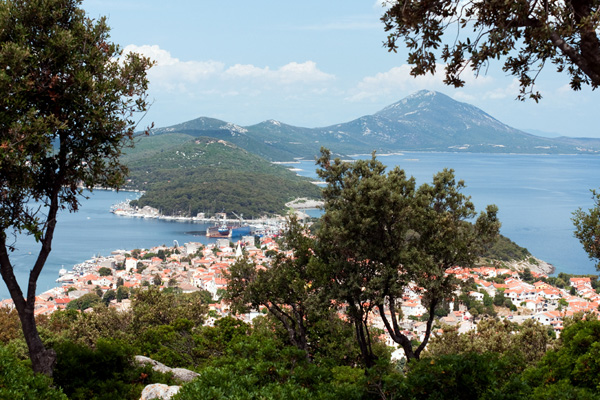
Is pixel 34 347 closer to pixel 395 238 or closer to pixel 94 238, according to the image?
pixel 395 238

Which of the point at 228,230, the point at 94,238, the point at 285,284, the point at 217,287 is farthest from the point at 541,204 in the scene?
the point at 285,284

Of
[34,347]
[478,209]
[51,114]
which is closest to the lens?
[51,114]

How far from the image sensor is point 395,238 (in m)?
7.61

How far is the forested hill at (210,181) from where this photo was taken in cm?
9650

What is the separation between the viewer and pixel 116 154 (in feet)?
18.4

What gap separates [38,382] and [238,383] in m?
1.70

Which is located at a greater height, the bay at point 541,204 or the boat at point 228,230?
the bay at point 541,204

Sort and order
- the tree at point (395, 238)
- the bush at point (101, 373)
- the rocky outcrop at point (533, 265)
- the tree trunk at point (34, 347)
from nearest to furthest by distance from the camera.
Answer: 1. the tree trunk at point (34, 347)
2. the bush at point (101, 373)
3. the tree at point (395, 238)
4. the rocky outcrop at point (533, 265)

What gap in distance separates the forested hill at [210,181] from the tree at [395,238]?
3445 inches

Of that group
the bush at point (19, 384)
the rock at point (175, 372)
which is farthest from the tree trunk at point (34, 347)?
the rock at point (175, 372)

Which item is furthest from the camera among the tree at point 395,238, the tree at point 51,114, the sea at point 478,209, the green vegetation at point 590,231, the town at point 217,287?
the sea at point 478,209

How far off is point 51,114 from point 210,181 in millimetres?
106729

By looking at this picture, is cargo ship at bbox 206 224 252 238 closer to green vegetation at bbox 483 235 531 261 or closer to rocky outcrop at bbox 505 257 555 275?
green vegetation at bbox 483 235 531 261

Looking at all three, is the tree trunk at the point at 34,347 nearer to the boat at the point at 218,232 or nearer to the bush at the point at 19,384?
the bush at the point at 19,384
